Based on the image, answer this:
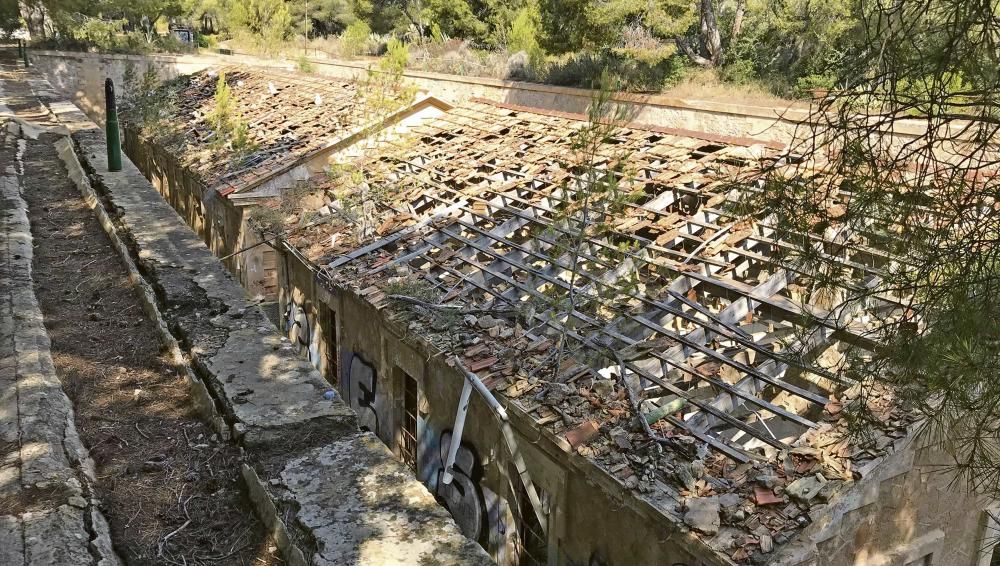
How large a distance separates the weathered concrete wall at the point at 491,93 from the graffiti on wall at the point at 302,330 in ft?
19.8

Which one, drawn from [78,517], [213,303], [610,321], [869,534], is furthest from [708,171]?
[78,517]

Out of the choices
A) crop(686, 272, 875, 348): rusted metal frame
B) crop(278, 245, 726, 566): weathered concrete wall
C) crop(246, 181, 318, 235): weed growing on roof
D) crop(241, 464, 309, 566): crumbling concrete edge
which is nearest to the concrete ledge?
crop(241, 464, 309, 566): crumbling concrete edge

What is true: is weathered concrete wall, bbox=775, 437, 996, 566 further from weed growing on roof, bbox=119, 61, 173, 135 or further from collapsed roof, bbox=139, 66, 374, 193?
weed growing on roof, bbox=119, 61, 173, 135

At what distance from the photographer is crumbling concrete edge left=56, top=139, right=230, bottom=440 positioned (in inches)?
176

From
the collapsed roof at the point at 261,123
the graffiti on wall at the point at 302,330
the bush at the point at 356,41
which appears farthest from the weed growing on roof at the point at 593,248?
the bush at the point at 356,41

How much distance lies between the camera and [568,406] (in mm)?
6965

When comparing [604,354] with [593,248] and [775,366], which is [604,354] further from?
[593,248]

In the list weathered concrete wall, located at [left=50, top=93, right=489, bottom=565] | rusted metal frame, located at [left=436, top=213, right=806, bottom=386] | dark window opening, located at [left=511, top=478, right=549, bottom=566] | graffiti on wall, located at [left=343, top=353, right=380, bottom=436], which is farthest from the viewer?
graffiti on wall, located at [left=343, top=353, right=380, bottom=436]

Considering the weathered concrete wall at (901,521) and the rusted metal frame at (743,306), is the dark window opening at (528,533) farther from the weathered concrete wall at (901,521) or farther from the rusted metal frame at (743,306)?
the weathered concrete wall at (901,521)

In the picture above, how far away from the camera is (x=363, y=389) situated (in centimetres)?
1137

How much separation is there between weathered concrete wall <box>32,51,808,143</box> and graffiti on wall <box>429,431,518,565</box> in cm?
421

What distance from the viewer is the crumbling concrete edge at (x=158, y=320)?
4.48 m

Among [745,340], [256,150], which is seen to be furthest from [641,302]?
[256,150]

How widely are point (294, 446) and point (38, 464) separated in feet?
3.72
